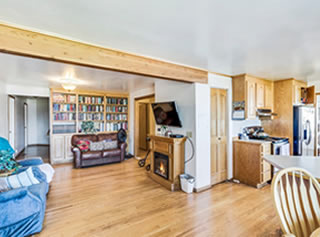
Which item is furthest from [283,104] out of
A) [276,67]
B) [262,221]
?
[262,221]

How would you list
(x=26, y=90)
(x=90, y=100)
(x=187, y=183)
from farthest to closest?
(x=90, y=100), (x=26, y=90), (x=187, y=183)

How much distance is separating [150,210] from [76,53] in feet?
7.87

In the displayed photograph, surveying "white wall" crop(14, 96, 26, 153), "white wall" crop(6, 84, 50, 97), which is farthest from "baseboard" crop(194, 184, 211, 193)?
"white wall" crop(14, 96, 26, 153)

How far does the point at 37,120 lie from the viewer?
825 cm

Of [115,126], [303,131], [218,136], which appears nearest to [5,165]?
[218,136]

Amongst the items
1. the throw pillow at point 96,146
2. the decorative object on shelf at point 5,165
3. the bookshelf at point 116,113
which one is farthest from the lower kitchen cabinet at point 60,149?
the decorative object on shelf at point 5,165

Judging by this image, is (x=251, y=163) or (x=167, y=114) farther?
(x=167, y=114)

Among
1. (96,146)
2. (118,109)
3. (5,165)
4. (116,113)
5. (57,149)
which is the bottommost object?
(57,149)

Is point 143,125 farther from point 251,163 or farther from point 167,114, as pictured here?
point 251,163

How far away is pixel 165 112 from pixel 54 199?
2.61m

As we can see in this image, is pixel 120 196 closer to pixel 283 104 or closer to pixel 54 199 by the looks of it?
pixel 54 199

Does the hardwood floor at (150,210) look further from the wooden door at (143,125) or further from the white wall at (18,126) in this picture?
the wooden door at (143,125)

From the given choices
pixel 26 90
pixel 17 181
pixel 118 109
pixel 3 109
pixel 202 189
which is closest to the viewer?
pixel 17 181

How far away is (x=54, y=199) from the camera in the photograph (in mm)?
2963
